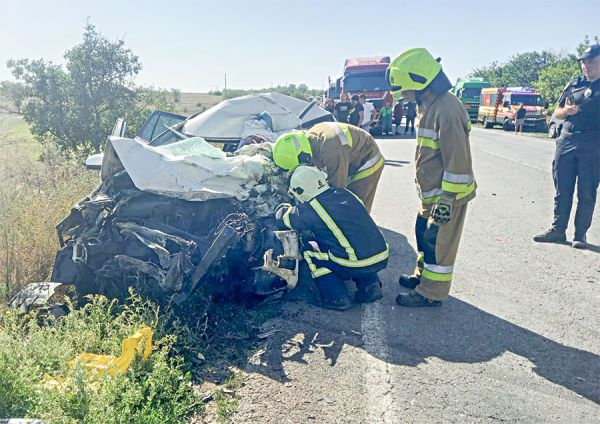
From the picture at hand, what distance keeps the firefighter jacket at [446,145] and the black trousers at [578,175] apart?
2.30 m

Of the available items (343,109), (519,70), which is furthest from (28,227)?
(519,70)

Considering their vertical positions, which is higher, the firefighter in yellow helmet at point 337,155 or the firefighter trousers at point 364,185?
the firefighter in yellow helmet at point 337,155

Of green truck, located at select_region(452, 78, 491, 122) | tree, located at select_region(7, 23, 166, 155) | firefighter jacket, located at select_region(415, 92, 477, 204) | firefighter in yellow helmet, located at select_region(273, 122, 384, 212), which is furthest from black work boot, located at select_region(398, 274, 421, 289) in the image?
green truck, located at select_region(452, 78, 491, 122)

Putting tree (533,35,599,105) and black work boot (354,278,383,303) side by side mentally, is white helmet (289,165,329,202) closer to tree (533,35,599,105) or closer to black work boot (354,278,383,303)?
black work boot (354,278,383,303)

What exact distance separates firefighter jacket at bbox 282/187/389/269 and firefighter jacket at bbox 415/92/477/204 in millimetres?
635

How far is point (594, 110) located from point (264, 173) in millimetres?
3661

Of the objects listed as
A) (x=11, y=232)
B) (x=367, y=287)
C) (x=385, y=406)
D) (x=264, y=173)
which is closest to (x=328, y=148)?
(x=264, y=173)

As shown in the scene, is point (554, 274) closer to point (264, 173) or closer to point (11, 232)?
point (264, 173)

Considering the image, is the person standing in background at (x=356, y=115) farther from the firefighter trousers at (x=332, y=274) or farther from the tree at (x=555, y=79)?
the tree at (x=555, y=79)

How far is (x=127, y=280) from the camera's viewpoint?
387 centimetres

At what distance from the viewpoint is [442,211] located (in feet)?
12.2

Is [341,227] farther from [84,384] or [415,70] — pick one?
[84,384]

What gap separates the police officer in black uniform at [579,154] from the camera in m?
5.31

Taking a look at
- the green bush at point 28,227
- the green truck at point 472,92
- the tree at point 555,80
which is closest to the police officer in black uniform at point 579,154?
the green bush at point 28,227
